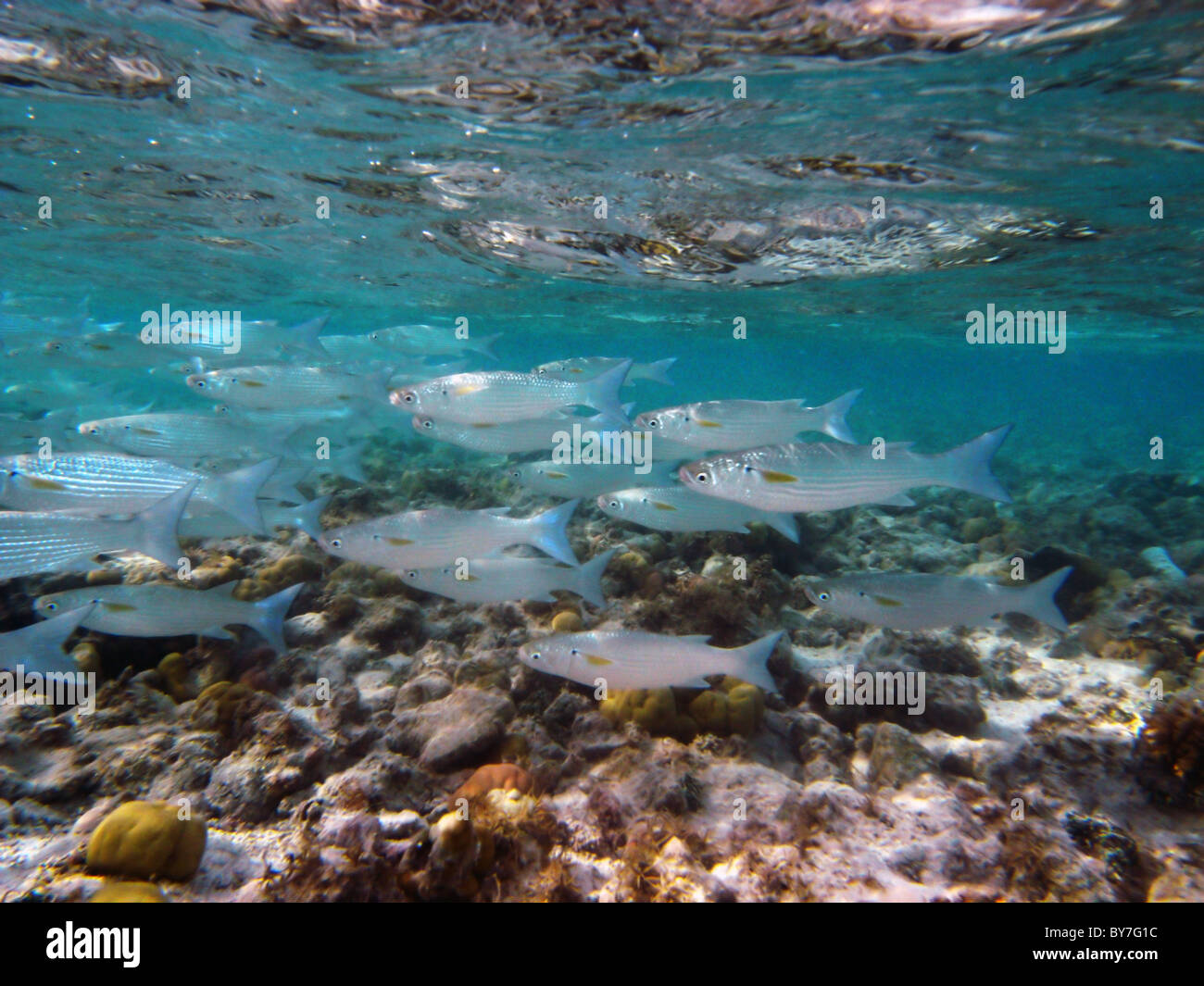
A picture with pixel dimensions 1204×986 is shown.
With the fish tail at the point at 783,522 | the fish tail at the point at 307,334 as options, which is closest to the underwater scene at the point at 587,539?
the fish tail at the point at 307,334

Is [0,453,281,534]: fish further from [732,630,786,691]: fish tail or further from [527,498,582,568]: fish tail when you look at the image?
[732,630,786,691]: fish tail

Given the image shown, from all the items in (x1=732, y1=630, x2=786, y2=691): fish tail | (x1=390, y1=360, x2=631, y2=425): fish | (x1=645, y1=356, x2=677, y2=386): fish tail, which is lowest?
(x1=732, y1=630, x2=786, y2=691): fish tail

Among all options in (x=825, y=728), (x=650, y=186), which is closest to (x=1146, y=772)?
(x=825, y=728)

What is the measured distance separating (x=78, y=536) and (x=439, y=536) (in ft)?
8.28

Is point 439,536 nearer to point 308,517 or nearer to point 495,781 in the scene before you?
point 308,517

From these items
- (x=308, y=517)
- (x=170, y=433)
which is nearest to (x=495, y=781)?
(x=308, y=517)

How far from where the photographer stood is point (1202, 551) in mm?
10188

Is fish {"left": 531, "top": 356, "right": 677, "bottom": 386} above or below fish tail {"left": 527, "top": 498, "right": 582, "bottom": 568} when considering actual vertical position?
above

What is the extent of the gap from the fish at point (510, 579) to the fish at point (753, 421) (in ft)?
5.41

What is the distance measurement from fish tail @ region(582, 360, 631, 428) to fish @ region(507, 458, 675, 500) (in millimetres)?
979

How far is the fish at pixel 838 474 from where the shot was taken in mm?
4496

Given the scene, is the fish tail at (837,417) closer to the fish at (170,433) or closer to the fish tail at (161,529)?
the fish tail at (161,529)

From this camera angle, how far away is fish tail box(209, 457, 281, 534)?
5.00 metres

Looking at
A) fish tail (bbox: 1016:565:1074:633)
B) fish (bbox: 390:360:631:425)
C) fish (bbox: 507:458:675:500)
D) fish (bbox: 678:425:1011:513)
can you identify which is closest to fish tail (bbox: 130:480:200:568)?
fish (bbox: 390:360:631:425)
